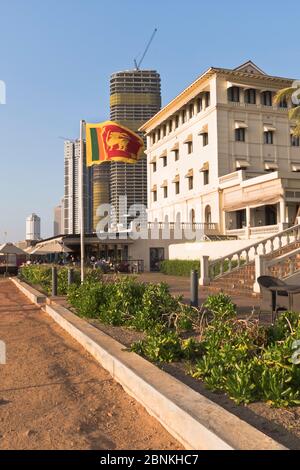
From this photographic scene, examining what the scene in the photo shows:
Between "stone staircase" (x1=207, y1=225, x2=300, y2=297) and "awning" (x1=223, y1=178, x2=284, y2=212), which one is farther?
"awning" (x1=223, y1=178, x2=284, y2=212)

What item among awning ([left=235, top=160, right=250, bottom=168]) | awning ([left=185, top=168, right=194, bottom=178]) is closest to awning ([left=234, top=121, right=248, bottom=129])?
awning ([left=235, top=160, right=250, bottom=168])

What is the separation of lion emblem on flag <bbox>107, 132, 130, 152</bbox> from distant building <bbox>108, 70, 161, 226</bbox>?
20.9 meters

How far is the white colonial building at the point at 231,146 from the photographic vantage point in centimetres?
3666

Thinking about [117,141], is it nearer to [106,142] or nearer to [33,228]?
[106,142]

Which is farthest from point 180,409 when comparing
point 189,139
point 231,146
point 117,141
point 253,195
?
point 189,139

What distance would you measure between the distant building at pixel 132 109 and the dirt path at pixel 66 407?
30.3 meters

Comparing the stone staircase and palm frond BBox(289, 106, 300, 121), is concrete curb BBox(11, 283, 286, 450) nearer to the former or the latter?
the stone staircase

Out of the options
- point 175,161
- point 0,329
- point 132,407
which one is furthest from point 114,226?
point 132,407

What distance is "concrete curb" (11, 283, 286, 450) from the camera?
322cm

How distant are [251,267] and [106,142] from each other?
835cm

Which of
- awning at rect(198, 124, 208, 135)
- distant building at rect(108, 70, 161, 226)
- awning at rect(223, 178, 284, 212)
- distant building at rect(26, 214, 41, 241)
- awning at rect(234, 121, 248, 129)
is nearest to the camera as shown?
awning at rect(223, 178, 284, 212)

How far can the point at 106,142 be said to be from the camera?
48.8 feet

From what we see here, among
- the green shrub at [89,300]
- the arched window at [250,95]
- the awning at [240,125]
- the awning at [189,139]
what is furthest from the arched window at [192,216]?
the green shrub at [89,300]

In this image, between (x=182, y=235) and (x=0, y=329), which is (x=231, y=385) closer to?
(x=0, y=329)
